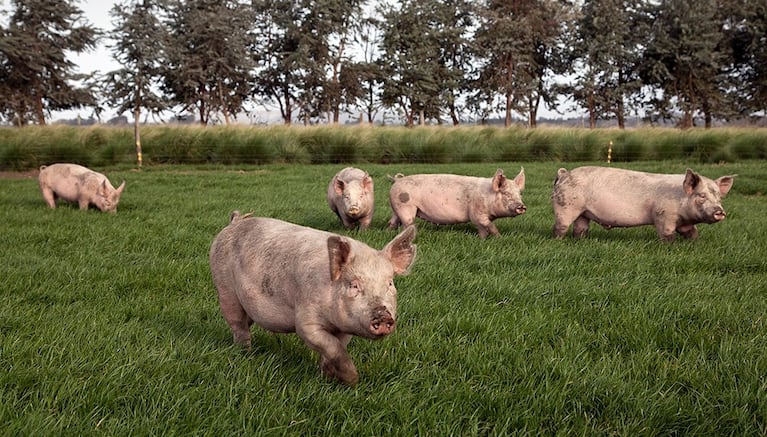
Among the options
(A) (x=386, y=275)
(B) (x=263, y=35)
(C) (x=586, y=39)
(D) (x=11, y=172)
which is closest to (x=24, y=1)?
(B) (x=263, y=35)

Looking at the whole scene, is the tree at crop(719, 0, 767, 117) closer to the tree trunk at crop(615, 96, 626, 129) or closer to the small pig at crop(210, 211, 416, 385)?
the tree trunk at crop(615, 96, 626, 129)

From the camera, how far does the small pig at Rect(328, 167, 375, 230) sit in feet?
22.4

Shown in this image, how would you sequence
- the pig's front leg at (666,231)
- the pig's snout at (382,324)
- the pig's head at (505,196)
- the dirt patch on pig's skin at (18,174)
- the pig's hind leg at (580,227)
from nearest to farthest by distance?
the pig's snout at (382,324) → the pig's front leg at (666,231) → the pig's head at (505,196) → the pig's hind leg at (580,227) → the dirt patch on pig's skin at (18,174)

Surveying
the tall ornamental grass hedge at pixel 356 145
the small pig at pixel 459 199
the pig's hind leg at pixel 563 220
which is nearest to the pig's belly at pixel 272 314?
the small pig at pixel 459 199

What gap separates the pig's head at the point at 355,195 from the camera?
6.81 m

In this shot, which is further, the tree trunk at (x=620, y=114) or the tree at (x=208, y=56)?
the tree trunk at (x=620, y=114)

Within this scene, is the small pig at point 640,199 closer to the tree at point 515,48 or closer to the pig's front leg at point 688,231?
the pig's front leg at point 688,231

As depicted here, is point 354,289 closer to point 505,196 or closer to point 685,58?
point 505,196

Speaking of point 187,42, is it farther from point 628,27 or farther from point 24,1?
point 628,27

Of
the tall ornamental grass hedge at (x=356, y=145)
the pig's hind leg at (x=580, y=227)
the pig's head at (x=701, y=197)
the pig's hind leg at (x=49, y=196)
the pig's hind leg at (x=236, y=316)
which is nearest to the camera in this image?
the pig's hind leg at (x=236, y=316)

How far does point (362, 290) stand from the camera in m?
2.29

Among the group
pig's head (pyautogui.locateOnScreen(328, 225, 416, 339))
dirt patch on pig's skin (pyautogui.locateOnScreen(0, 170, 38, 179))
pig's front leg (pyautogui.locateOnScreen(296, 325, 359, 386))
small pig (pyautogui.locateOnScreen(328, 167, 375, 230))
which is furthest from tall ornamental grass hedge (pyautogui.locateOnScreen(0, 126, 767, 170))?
pig's head (pyautogui.locateOnScreen(328, 225, 416, 339))

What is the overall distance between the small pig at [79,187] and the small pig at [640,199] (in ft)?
20.7

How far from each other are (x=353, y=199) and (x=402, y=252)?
4342mm
